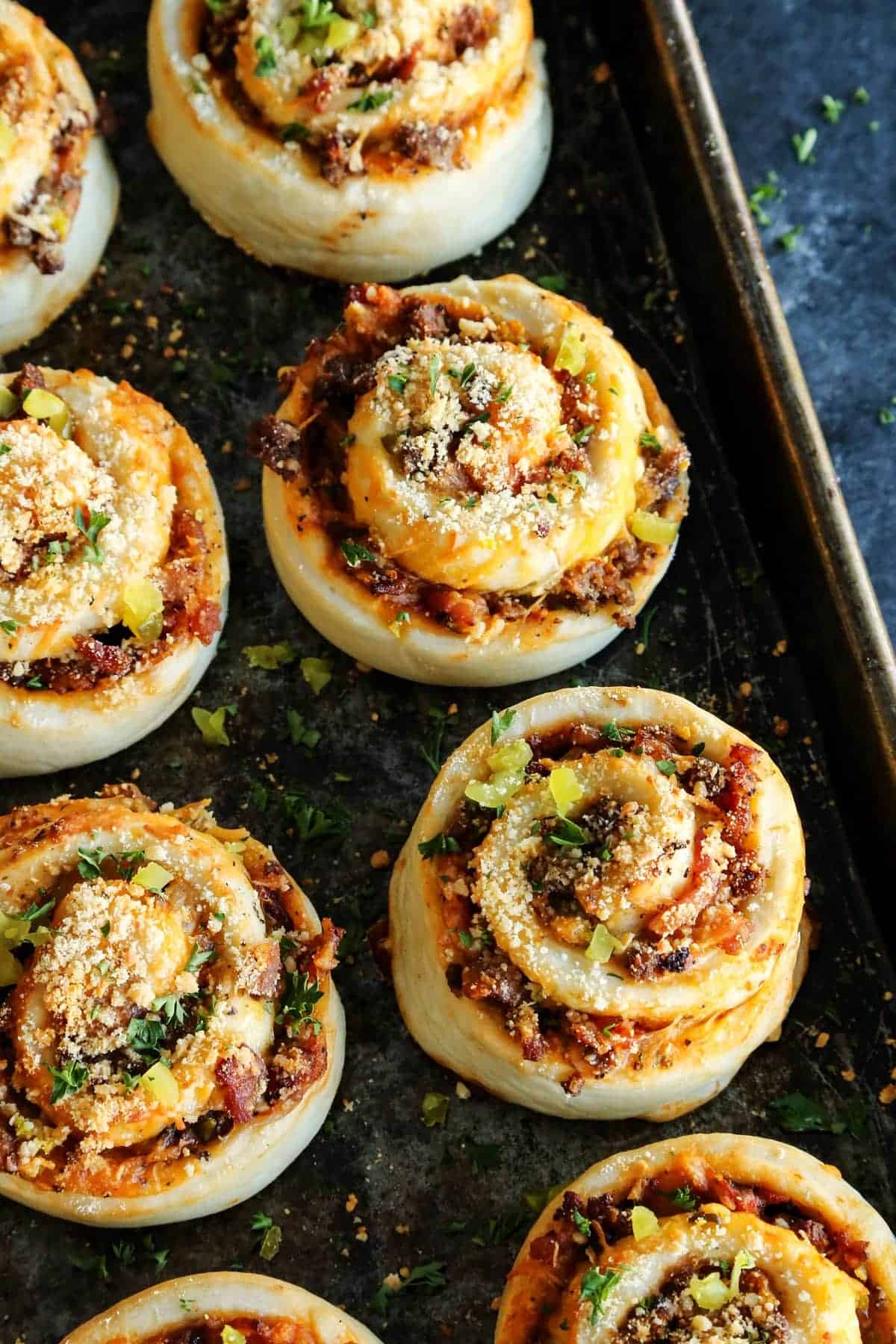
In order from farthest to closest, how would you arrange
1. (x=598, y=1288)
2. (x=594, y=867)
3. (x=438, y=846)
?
1. (x=438, y=846)
2. (x=594, y=867)
3. (x=598, y=1288)

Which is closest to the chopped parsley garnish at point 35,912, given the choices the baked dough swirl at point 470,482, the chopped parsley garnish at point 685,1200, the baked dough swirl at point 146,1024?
the baked dough swirl at point 146,1024

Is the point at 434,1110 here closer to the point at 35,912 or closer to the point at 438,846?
the point at 438,846

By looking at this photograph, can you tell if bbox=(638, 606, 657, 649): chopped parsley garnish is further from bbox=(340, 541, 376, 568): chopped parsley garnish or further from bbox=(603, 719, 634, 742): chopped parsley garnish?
bbox=(340, 541, 376, 568): chopped parsley garnish

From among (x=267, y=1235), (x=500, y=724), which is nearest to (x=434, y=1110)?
(x=267, y=1235)

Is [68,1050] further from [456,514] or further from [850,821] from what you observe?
[850,821]

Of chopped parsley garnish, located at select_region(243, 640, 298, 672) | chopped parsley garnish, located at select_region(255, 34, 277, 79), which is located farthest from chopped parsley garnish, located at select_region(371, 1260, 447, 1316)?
chopped parsley garnish, located at select_region(255, 34, 277, 79)

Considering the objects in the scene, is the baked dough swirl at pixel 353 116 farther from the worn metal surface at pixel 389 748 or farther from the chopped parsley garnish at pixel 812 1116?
the chopped parsley garnish at pixel 812 1116

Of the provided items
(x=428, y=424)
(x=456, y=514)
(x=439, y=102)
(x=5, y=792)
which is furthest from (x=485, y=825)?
(x=439, y=102)
